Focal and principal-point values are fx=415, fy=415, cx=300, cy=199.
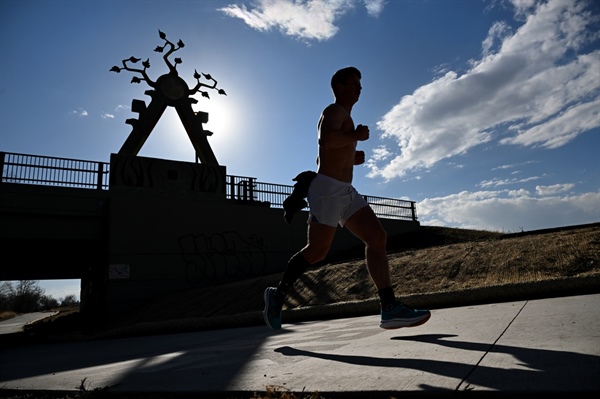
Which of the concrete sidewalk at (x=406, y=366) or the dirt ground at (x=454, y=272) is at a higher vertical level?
the dirt ground at (x=454, y=272)

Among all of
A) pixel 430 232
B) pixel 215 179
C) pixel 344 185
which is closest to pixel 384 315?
pixel 344 185

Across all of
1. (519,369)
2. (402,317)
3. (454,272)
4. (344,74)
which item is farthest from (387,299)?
(454,272)

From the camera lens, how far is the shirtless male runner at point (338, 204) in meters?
3.11

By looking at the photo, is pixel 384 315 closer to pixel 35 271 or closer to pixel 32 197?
pixel 32 197

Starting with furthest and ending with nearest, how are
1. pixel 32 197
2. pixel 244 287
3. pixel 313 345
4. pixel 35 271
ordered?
pixel 35 271 → pixel 32 197 → pixel 244 287 → pixel 313 345

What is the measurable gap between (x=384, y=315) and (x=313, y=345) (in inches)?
24.4

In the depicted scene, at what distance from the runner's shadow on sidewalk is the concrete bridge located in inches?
565

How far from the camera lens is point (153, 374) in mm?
2504

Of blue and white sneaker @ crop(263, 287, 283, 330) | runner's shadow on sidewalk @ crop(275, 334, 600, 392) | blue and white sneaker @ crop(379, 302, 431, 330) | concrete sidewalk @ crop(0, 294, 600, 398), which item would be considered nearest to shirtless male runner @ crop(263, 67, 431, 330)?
blue and white sneaker @ crop(263, 287, 283, 330)

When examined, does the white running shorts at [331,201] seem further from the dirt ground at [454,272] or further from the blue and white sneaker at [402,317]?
the dirt ground at [454,272]

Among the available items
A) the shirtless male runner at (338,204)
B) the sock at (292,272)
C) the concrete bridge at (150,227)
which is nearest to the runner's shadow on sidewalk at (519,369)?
the shirtless male runner at (338,204)

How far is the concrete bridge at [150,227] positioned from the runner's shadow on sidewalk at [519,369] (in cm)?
1435

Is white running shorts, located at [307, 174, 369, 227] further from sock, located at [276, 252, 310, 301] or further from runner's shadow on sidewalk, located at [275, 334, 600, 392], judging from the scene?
runner's shadow on sidewalk, located at [275, 334, 600, 392]

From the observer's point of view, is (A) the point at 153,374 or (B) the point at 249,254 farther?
(B) the point at 249,254
